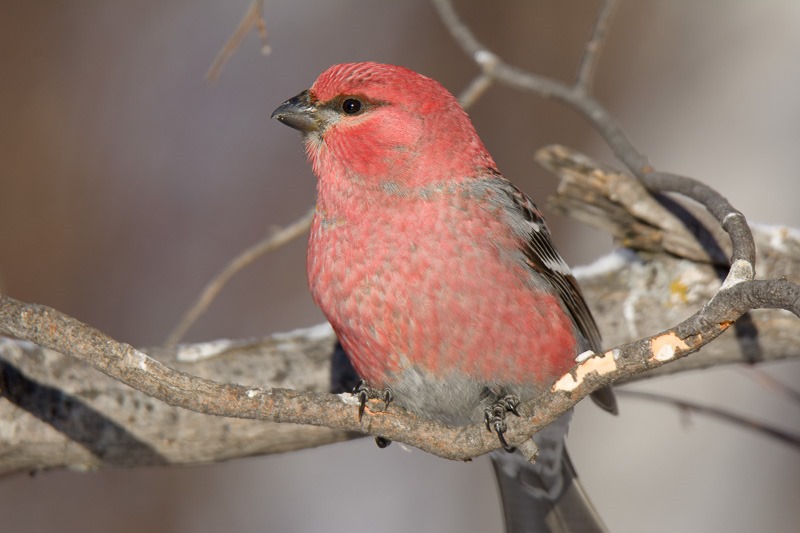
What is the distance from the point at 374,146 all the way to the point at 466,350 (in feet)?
2.31

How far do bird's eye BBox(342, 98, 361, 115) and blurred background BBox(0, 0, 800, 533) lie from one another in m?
3.26

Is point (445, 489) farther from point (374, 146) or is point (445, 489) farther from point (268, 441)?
point (374, 146)

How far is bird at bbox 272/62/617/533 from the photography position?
2652 millimetres

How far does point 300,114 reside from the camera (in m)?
2.87

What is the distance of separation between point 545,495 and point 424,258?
1278 millimetres

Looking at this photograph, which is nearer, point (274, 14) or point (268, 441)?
point (268, 441)

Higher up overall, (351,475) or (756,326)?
(351,475)

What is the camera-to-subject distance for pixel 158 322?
231 inches

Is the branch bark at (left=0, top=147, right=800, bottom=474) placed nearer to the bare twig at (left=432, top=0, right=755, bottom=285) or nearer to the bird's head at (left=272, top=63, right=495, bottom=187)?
the bare twig at (left=432, top=0, right=755, bottom=285)

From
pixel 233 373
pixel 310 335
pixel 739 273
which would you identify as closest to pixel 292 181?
pixel 310 335

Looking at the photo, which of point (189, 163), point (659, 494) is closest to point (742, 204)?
point (659, 494)

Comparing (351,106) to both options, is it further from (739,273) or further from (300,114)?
(739,273)

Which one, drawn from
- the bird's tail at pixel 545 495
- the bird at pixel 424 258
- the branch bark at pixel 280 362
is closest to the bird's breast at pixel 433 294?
the bird at pixel 424 258

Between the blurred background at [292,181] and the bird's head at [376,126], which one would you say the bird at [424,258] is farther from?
the blurred background at [292,181]
